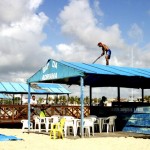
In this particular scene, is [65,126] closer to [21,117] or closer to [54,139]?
[54,139]

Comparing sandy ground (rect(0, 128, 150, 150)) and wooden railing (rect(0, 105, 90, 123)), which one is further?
wooden railing (rect(0, 105, 90, 123))

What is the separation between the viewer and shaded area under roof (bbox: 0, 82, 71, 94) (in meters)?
24.3

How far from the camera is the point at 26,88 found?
25297 millimetres

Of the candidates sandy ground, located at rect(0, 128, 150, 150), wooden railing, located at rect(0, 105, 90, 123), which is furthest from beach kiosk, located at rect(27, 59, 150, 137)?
wooden railing, located at rect(0, 105, 90, 123)

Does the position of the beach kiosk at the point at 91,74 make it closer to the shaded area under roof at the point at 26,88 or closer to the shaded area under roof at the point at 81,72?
the shaded area under roof at the point at 81,72

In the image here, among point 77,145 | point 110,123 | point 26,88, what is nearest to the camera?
point 77,145

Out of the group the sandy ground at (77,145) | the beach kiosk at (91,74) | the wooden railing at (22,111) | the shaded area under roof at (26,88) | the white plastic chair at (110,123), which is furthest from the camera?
the shaded area under roof at (26,88)

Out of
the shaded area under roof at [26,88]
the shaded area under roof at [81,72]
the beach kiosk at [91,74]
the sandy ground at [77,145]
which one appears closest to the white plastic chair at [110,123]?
the beach kiosk at [91,74]

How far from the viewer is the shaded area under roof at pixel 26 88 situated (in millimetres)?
24266

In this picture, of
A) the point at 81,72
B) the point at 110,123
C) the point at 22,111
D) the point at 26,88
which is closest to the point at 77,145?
the point at 81,72

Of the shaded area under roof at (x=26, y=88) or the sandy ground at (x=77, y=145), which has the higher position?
the shaded area under roof at (x=26, y=88)

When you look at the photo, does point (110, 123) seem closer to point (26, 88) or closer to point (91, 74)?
point (91, 74)

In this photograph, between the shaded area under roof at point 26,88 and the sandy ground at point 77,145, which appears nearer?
the sandy ground at point 77,145

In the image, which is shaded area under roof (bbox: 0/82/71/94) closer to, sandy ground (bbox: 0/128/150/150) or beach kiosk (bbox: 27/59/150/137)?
beach kiosk (bbox: 27/59/150/137)
